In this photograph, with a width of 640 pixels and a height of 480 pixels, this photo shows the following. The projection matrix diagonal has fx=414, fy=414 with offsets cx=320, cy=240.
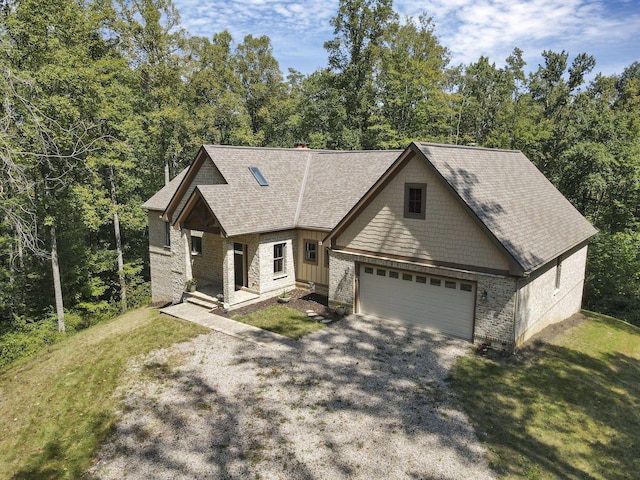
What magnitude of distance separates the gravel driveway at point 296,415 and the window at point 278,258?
5750 millimetres

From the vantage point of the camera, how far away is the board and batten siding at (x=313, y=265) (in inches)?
765

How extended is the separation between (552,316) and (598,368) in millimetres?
3487

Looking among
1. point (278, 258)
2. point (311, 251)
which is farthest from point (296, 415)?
point (311, 251)

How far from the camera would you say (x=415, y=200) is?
582 inches

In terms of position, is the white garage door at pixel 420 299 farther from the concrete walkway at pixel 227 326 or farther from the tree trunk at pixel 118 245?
the tree trunk at pixel 118 245

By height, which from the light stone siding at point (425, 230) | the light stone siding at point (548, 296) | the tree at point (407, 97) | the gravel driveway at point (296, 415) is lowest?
the gravel driveway at point (296, 415)

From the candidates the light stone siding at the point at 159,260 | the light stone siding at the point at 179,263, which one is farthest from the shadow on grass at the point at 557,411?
the light stone siding at the point at 159,260

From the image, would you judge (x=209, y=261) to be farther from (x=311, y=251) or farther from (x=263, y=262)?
(x=311, y=251)

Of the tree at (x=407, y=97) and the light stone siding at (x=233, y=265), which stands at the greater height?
the tree at (x=407, y=97)

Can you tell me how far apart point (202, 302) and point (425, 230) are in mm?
10318

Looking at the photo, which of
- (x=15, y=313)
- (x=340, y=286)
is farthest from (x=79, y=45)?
(x=340, y=286)

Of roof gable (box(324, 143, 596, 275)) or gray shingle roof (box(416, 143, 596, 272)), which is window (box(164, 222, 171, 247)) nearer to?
roof gable (box(324, 143, 596, 275))

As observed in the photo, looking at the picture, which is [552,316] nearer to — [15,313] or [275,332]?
[275,332]

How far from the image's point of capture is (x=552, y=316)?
1670 cm
